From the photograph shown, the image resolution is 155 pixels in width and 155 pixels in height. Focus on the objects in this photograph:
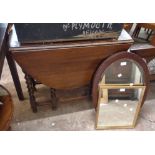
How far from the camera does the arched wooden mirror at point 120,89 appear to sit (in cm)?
150

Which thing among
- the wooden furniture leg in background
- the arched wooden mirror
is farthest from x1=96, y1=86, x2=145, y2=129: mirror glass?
the wooden furniture leg in background

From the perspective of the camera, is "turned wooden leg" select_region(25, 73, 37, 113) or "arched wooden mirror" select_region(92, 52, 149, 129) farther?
"turned wooden leg" select_region(25, 73, 37, 113)

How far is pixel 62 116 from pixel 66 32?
30.3 inches

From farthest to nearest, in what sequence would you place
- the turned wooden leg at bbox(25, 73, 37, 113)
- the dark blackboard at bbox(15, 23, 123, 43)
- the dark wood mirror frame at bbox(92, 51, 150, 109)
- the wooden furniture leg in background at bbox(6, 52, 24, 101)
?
the wooden furniture leg in background at bbox(6, 52, 24, 101)
the turned wooden leg at bbox(25, 73, 37, 113)
the dark wood mirror frame at bbox(92, 51, 150, 109)
the dark blackboard at bbox(15, 23, 123, 43)

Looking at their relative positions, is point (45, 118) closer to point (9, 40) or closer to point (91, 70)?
point (91, 70)

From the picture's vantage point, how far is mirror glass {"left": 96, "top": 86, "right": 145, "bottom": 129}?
1645mm

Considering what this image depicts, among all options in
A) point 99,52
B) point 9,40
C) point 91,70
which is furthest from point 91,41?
point 9,40

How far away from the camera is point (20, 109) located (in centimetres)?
191

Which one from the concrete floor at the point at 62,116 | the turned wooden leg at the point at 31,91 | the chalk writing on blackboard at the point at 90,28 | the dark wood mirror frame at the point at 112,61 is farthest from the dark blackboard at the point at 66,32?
the concrete floor at the point at 62,116

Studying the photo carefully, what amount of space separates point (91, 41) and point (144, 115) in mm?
828

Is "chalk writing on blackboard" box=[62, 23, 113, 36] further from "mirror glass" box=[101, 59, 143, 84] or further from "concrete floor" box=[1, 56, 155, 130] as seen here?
"concrete floor" box=[1, 56, 155, 130]

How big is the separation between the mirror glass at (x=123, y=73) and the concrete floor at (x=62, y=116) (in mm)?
388
